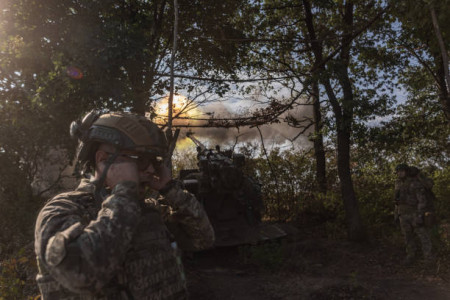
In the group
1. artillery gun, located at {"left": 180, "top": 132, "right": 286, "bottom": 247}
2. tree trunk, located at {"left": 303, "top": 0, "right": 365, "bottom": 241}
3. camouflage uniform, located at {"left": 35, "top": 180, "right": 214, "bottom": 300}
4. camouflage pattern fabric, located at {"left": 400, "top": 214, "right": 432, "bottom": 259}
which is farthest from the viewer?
tree trunk, located at {"left": 303, "top": 0, "right": 365, "bottom": 241}

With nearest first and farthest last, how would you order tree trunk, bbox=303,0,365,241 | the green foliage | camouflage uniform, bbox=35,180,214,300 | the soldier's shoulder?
camouflage uniform, bbox=35,180,214,300 < the soldier's shoulder < the green foliage < tree trunk, bbox=303,0,365,241

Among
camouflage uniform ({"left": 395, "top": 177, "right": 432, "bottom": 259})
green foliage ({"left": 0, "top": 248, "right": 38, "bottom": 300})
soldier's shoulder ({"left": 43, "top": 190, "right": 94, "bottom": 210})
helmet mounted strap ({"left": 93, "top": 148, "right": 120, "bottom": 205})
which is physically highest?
helmet mounted strap ({"left": 93, "top": 148, "right": 120, "bottom": 205})

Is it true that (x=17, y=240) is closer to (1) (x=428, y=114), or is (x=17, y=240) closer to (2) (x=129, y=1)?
(2) (x=129, y=1)

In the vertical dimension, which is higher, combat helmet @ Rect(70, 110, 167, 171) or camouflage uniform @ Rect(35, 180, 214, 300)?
combat helmet @ Rect(70, 110, 167, 171)

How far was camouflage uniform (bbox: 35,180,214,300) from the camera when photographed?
68.9 inches

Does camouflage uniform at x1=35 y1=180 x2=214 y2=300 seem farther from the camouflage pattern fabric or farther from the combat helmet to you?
the camouflage pattern fabric

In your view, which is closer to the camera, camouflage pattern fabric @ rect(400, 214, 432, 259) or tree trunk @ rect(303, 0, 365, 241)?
camouflage pattern fabric @ rect(400, 214, 432, 259)

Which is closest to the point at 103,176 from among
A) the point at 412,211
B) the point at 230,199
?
the point at 230,199

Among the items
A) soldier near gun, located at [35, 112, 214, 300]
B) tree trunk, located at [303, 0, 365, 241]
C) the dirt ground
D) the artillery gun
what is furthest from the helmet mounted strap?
tree trunk, located at [303, 0, 365, 241]

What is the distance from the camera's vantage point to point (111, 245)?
1813 millimetres

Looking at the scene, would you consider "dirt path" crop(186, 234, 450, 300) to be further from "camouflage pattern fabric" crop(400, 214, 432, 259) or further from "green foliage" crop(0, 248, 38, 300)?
"green foliage" crop(0, 248, 38, 300)

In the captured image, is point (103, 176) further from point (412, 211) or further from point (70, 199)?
point (412, 211)

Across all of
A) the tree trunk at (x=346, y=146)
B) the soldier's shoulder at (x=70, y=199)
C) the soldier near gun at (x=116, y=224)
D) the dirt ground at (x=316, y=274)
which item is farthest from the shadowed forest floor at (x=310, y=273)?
the soldier's shoulder at (x=70, y=199)

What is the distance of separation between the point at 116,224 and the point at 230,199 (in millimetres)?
8139
